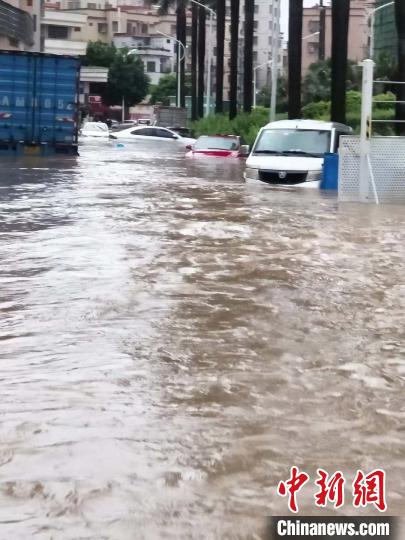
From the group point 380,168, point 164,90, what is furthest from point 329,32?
point 380,168

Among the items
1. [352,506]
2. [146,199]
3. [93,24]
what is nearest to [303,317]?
[352,506]

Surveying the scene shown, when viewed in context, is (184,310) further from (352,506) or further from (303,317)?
(352,506)

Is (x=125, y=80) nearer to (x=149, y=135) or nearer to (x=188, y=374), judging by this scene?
(x=149, y=135)

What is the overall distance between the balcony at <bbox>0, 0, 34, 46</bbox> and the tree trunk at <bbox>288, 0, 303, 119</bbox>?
1272cm

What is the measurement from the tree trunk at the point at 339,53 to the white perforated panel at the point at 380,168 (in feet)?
32.9

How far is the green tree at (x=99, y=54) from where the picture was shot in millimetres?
103438

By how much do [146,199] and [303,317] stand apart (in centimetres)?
1123

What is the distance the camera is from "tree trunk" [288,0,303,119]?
116 ft

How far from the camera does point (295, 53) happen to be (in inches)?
1411

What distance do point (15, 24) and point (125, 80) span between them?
56.6 meters

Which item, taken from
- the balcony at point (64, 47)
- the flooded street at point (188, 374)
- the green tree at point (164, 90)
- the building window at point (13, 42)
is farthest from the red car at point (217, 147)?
the green tree at point (164, 90)

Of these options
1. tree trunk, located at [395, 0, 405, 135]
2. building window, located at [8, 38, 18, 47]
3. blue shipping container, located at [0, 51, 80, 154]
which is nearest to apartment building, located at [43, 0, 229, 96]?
building window, located at [8, 38, 18, 47]

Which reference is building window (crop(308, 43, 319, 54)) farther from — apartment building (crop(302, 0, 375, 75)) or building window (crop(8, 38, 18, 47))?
building window (crop(8, 38, 18, 47))

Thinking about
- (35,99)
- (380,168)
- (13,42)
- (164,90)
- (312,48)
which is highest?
(312,48)
